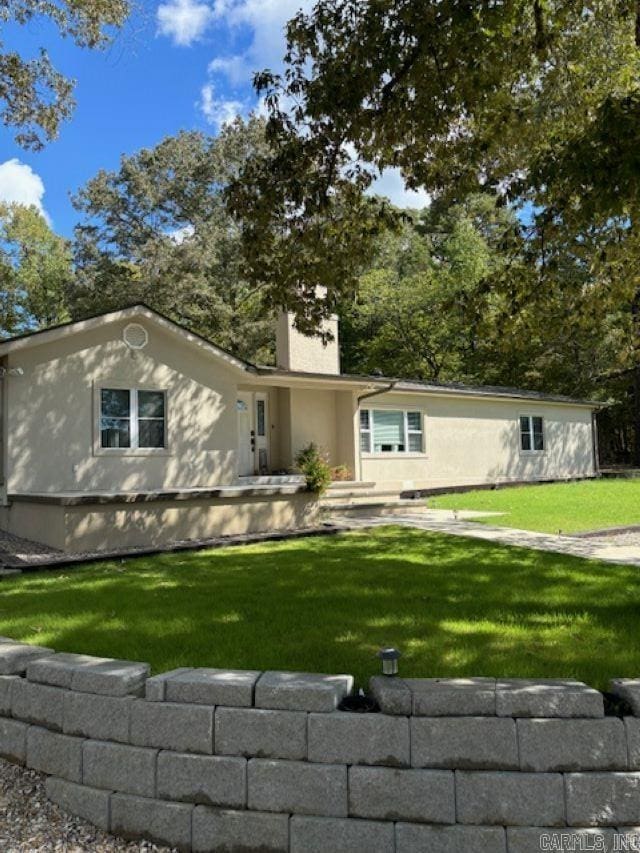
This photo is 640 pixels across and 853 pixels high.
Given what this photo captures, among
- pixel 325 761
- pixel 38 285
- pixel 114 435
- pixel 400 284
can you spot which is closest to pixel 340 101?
pixel 325 761

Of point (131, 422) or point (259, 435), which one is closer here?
point (131, 422)

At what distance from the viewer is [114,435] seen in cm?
1232

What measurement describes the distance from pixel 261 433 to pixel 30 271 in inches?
897

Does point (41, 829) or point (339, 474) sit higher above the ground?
point (339, 474)

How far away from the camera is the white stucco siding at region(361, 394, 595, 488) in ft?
60.0

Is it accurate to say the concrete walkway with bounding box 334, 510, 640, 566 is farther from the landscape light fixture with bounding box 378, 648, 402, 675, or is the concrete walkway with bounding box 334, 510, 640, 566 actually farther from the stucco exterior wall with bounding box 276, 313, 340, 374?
the landscape light fixture with bounding box 378, 648, 402, 675

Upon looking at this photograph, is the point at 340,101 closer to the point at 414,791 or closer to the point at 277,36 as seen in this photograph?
the point at 277,36

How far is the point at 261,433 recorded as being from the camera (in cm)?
1653

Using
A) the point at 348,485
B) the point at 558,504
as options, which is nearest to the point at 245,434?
the point at 348,485

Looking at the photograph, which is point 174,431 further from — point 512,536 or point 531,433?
point 531,433

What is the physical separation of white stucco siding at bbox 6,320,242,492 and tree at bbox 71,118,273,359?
14667mm

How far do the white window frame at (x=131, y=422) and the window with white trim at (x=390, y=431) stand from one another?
20.3 ft

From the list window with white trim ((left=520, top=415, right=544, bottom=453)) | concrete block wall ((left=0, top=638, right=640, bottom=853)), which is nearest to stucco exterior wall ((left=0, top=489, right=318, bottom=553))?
concrete block wall ((left=0, top=638, right=640, bottom=853))
